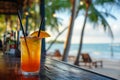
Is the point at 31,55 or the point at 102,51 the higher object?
the point at 31,55

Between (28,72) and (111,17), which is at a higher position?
(111,17)

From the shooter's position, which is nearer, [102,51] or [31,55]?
[31,55]

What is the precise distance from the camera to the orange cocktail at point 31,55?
148 cm

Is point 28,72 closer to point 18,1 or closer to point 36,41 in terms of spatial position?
point 36,41

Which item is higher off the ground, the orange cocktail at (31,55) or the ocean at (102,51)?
the orange cocktail at (31,55)

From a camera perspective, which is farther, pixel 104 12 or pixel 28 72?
pixel 104 12

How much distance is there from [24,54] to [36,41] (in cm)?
10

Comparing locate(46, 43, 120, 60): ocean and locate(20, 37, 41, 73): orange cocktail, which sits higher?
locate(20, 37, 41, 73): orange cocktail

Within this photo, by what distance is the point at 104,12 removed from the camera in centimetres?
1509

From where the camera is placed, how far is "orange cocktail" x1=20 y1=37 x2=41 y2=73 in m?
1.48

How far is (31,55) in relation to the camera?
1.52 metres

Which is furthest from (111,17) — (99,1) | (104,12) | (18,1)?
(18,1)

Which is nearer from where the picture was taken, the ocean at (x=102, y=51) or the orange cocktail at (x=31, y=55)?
the orange cocktail at (x=31, y=55)

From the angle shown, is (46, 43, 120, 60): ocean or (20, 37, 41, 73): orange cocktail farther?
(46, 43, 120, 60): ocean
